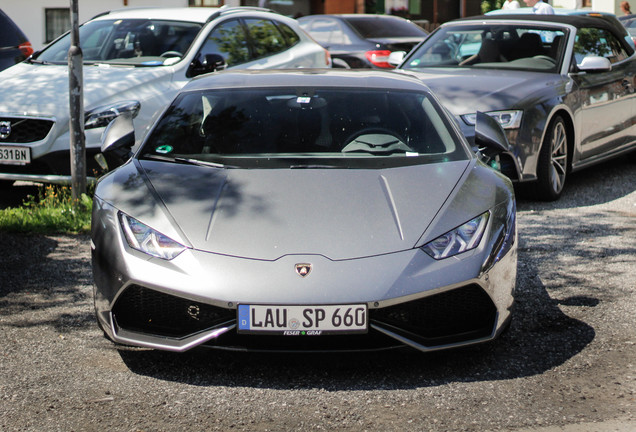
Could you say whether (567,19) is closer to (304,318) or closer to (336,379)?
(336,379)

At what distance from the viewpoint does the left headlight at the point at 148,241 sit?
4.23 metres

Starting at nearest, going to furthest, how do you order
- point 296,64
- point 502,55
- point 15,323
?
point 15,323, point 502,55, point 296,64

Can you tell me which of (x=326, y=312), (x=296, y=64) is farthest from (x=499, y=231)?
(x=296, y=64)

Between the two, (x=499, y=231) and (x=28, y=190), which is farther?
(x=28, y=190)

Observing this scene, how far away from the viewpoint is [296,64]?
11.1 metres

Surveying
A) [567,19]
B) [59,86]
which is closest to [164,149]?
[59,86]

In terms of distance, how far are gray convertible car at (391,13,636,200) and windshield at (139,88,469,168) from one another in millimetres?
2619

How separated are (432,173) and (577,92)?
4.49 meters

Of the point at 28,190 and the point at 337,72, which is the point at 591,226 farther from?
the point at 28,190

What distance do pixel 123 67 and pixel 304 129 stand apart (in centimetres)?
437

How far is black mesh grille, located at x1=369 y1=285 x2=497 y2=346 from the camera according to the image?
13.5ft

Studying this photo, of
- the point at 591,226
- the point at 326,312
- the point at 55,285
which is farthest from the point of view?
the point at 591,226

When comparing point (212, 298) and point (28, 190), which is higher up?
point (212, 298)

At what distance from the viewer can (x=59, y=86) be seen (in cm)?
872
